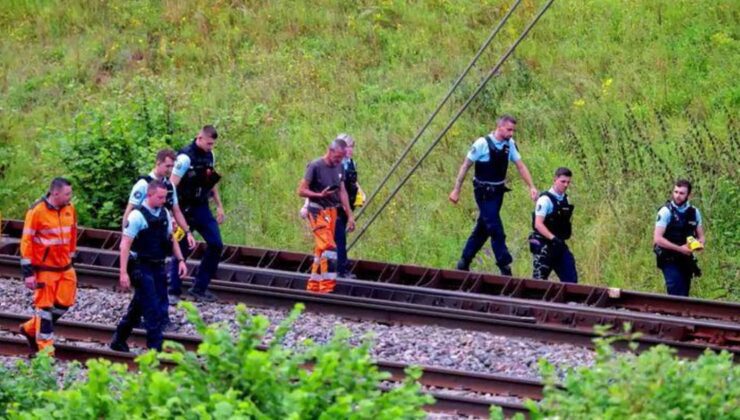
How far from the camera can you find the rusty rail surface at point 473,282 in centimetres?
1364

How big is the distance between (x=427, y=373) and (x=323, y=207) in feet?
10.1

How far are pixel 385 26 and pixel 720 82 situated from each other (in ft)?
19.9

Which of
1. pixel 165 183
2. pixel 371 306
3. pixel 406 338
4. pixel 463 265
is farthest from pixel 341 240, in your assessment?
pixel 165 183

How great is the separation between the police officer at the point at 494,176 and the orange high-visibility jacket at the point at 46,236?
15.0 ft

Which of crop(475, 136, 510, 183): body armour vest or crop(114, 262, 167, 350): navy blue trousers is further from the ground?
crop(475, 136, 510, 183): body armour vest

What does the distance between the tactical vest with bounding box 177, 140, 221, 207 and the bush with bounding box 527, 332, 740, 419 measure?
747cm

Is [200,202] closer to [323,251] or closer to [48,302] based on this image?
[323,251]

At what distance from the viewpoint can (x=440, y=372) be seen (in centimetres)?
1130

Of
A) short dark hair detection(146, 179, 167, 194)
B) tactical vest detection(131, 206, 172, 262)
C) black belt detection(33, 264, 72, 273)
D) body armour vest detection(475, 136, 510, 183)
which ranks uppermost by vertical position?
body armour vest detection(475, 136, 510, 183)

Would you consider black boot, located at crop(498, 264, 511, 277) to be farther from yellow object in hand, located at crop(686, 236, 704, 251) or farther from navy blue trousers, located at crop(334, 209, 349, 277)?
yellow object in hand, located at crop(686, 236, 704, 251)

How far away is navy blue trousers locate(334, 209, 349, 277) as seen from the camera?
14688 mm

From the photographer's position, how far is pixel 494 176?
14.7 m

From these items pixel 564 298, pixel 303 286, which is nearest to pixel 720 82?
pixel 564 298

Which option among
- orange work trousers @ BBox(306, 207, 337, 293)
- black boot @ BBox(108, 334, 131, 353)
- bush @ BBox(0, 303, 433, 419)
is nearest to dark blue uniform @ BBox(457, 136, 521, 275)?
orange work trousers @ BBox(306, 207, 337, 293)
